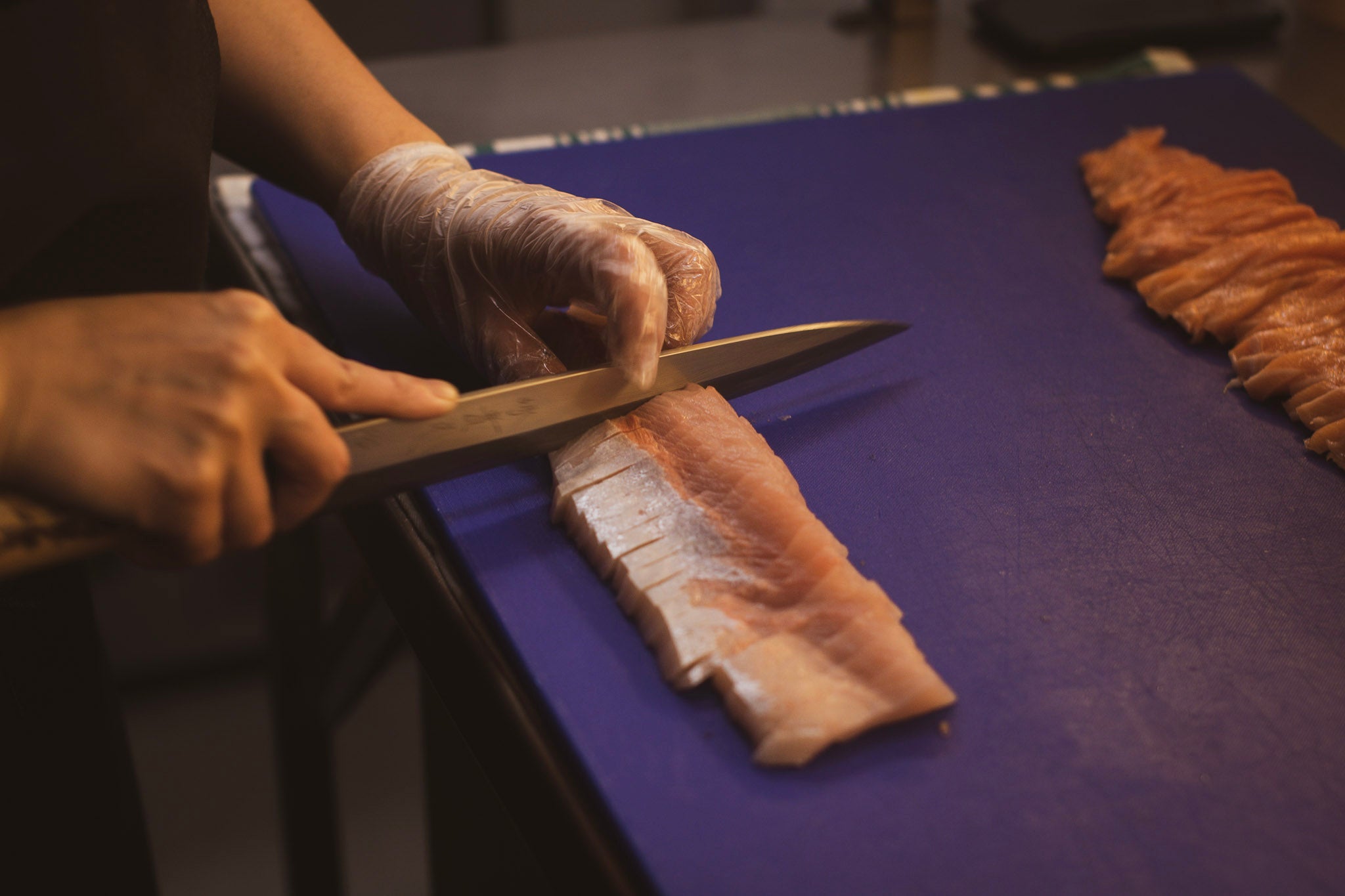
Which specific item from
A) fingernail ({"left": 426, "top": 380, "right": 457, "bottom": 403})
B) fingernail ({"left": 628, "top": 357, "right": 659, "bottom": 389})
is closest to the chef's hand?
fingernail ({"left": 426, "top": 380, "right": 457, "bottom": 403})

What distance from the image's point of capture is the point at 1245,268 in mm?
2012

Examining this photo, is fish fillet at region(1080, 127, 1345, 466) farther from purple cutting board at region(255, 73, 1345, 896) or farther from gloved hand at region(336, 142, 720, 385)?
gloved hand at region(336, 142, 720, 385)

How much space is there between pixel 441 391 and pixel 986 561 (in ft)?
2.81

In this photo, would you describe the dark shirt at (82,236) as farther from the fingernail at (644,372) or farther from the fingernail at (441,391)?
the fingernail at (644,372)

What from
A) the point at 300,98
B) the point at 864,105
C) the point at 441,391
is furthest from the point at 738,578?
the point at 864,105

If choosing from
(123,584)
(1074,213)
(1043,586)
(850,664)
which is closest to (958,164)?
(1074,213)

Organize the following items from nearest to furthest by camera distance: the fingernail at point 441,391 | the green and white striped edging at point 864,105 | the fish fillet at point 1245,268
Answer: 1. the fingernail at point 441,391
2. the fish fillet at point 1245,268
3. the green and white striped edging at point 864,105

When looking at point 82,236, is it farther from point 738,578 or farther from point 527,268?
point 738,578

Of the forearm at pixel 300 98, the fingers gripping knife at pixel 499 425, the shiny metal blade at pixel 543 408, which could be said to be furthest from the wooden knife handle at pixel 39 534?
the forearm at pixel 300 98

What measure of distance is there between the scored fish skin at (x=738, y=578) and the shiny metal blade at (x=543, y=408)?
41 mm

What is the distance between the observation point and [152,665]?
3.72 m

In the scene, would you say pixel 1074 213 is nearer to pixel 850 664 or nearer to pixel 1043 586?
pixel 1043 586

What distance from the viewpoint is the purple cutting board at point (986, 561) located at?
119 cm

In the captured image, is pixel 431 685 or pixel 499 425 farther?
pixel 431 685
